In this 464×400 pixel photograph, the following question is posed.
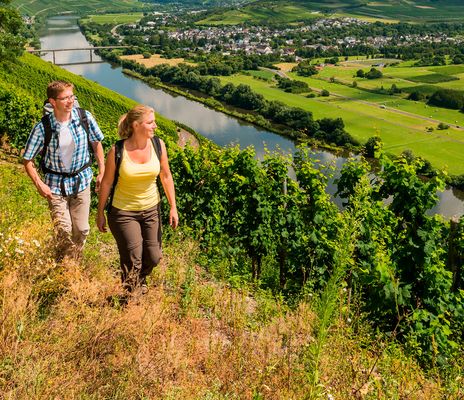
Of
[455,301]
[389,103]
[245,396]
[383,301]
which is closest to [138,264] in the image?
[245,396]

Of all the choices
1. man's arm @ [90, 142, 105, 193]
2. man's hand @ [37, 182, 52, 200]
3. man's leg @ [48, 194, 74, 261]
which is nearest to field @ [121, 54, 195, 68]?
man's arm @ [90, 142, 105, 193]

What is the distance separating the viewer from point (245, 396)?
9.64 ft

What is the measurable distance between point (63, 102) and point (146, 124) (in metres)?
0.77

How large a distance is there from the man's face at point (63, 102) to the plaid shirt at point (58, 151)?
0.33ft

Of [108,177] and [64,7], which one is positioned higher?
[64,7]

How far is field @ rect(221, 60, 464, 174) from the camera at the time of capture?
47.9 meters

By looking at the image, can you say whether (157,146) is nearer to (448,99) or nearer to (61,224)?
(61,224)

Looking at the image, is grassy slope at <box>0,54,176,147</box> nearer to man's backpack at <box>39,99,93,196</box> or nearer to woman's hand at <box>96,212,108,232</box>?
man's backpack at <box>39,99,93,196</box>

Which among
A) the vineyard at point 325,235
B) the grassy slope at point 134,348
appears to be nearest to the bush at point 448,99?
the vineyard at point 325,235

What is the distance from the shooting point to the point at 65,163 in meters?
4.07

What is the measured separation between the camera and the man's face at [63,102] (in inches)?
151

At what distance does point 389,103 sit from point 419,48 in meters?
51.4

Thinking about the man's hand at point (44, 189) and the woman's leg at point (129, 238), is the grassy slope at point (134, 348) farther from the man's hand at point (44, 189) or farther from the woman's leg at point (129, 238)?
the man's hand at point (44, 189)

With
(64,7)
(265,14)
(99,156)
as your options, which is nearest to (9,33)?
(99,156)
